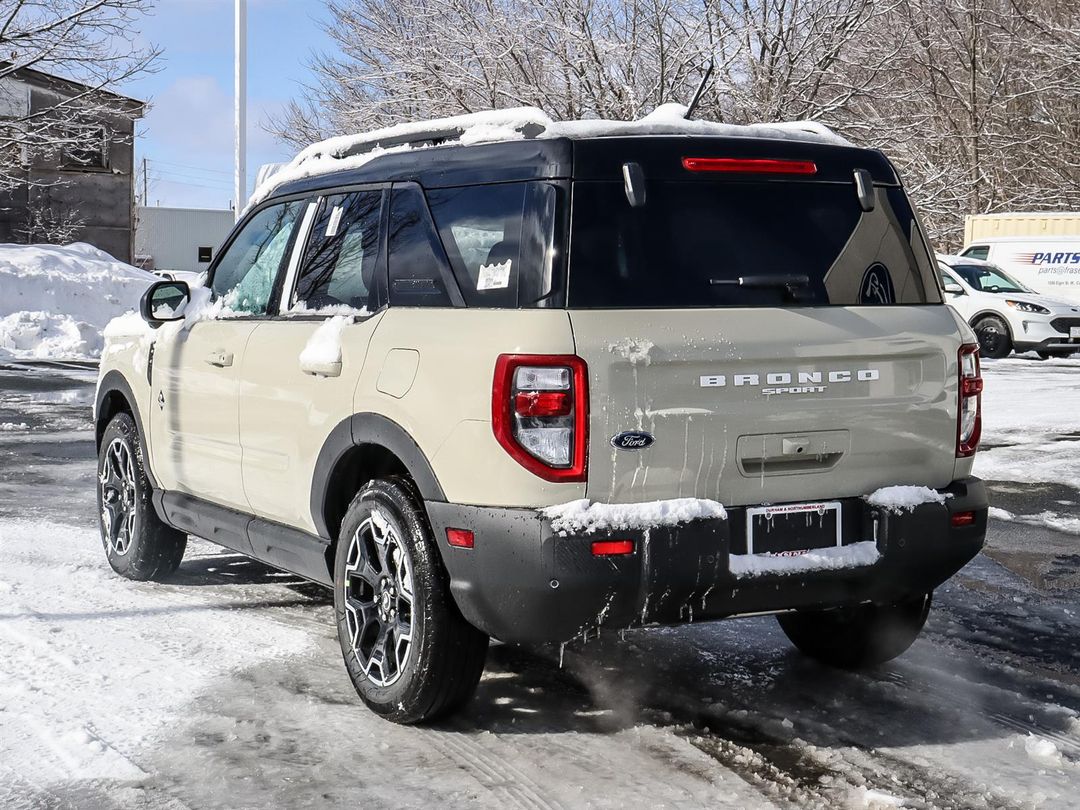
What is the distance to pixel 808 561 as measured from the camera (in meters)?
4.04

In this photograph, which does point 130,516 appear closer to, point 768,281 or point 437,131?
point 437,131

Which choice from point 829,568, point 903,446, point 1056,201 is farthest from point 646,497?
point 1056,201

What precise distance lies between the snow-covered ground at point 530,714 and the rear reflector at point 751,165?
1763mm

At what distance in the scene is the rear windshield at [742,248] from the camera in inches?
156

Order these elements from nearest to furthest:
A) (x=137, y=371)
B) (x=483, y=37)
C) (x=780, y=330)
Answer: (x=780, y=330) → (x=137, y=371) → (x=483, y=37)

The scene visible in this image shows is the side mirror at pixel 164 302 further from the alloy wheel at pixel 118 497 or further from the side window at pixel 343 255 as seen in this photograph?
the side window at pixel 343 255

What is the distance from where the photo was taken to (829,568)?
4070 mm

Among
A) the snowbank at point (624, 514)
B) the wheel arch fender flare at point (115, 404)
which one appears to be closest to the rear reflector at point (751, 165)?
the snowbank at point (624, 514)

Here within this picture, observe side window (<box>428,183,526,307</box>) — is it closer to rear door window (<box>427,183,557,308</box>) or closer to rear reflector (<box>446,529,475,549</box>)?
rear door window (<box>427,183,557,308</box>)

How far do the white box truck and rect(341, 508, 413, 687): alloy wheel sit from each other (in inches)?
841

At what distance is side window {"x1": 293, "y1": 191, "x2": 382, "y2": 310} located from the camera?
15.3 ft

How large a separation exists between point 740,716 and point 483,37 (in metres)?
23.6

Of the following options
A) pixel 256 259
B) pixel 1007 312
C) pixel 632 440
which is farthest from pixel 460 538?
pixel 1007 312

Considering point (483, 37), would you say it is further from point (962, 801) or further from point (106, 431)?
point (962, 801)
